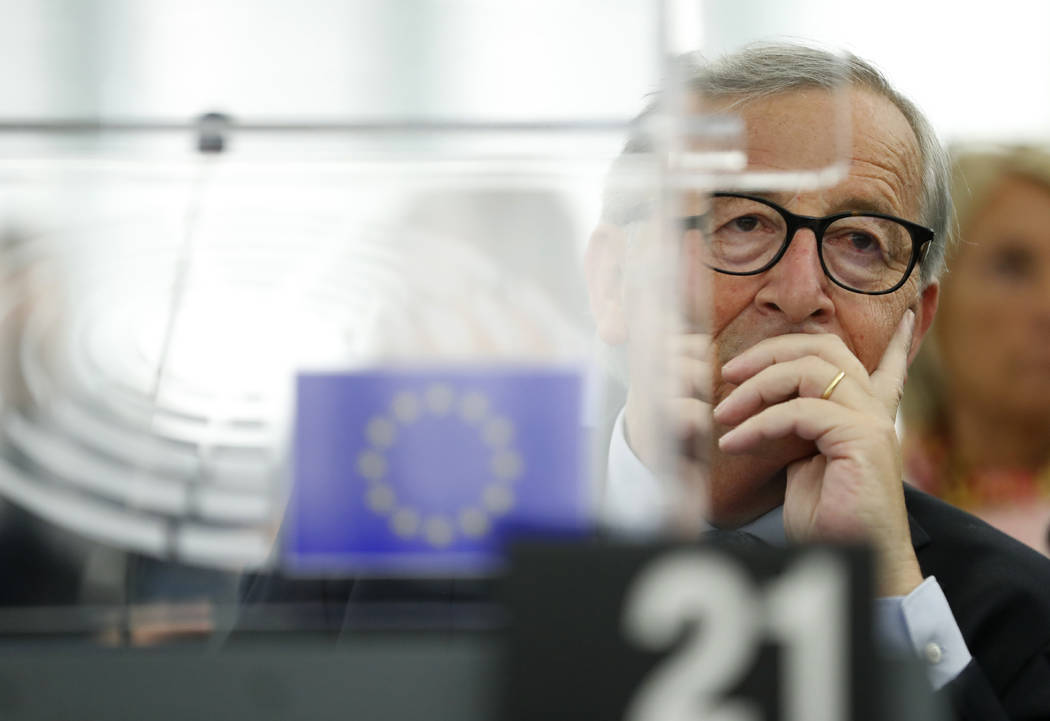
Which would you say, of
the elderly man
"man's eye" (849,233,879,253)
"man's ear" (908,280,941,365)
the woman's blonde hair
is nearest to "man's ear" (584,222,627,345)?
the elderly man

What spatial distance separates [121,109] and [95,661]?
67cm

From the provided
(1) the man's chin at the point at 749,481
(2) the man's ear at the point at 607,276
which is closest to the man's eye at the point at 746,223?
(1) the man's chin at the point at 749,481

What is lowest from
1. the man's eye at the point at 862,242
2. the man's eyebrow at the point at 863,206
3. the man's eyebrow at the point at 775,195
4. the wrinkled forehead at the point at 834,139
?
the man's eye at the point at 862,242

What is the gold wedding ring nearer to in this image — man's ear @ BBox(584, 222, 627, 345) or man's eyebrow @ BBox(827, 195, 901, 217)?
man's eyebrow @ BBox(827, 195, 901, 217)

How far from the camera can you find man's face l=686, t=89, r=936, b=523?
3.83ft

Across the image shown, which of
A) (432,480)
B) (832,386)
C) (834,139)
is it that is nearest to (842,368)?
(832,386)

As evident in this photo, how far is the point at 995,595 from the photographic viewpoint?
130 centimetres

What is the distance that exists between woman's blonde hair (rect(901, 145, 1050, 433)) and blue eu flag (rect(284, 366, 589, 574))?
1.59 meters

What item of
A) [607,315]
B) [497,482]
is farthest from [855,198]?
[497,482]

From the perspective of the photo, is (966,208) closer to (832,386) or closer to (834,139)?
(832,386)

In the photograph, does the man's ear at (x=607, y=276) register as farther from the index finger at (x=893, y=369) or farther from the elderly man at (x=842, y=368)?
the index finger at (x=893, y=369)

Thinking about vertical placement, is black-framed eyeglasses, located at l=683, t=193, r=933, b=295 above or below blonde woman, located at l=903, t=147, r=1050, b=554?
above

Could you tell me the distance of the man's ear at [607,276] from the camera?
681mm

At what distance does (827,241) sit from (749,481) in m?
0.29
